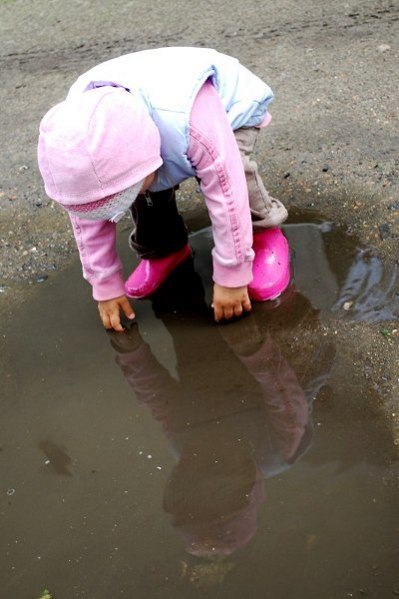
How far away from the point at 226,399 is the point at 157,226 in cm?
65

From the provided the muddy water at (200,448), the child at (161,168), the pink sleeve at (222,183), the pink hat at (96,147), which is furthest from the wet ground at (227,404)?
the pink hat at (96,147)

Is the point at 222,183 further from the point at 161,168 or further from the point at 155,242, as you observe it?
the point at 155,242

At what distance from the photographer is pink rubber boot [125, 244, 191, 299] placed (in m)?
2.42

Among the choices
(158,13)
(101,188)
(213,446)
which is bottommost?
(213,446)

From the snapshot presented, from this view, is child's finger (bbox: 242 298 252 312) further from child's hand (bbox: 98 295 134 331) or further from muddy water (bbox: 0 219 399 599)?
child's hand (bbox: 98 295 134 331)

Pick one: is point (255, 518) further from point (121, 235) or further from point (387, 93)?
point (387, 93)

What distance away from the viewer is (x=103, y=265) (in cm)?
218

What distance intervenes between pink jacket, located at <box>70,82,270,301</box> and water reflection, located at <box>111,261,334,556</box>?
174mm

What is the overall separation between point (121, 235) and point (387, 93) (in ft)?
4.04

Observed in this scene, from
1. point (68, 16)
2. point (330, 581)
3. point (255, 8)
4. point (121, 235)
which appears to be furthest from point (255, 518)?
point (68, 16)

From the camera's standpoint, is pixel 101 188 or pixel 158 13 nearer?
pixel 101 188

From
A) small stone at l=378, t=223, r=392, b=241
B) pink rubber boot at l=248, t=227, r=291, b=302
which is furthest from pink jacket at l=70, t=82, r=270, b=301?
small stone at l=378, t=223, r=392, b=241

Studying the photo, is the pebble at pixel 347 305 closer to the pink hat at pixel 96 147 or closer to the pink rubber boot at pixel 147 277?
the pink rubber boot at pixel 147 277

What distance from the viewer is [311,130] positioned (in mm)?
2984
